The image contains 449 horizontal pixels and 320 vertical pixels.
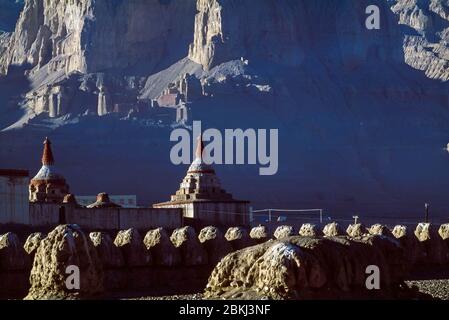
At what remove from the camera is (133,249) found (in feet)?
176

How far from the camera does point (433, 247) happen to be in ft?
210

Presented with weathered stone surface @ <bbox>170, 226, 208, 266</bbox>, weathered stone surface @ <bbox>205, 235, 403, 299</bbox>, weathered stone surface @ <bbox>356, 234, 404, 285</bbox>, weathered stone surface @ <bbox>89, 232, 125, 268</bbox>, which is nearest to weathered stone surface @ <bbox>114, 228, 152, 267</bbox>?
weathered stone surface @ <bbox>89, 232, 125, 268</bbox>

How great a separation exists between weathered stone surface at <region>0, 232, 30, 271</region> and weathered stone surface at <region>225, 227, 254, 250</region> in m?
12.4

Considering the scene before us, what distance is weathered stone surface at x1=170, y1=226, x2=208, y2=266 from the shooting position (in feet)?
185

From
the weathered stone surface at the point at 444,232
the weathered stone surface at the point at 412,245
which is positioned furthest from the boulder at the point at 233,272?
the weathered stone surface at the point at 444,232

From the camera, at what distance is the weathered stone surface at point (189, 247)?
56312 millimetres

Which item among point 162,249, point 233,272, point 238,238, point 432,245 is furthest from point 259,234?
point 233,272

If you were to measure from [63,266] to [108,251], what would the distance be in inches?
808

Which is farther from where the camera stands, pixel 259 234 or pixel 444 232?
pixel 444 232

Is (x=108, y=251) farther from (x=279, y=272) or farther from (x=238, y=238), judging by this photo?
(x=279, y=272)

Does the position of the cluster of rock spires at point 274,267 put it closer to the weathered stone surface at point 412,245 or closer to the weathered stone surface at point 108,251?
the weathered stone surface at point 108,251

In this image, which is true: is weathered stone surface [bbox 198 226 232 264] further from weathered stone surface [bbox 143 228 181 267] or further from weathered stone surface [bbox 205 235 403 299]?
weathered stone surface [bbox 205 235 403 299]

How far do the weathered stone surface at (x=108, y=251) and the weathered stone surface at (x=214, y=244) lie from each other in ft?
17.4
